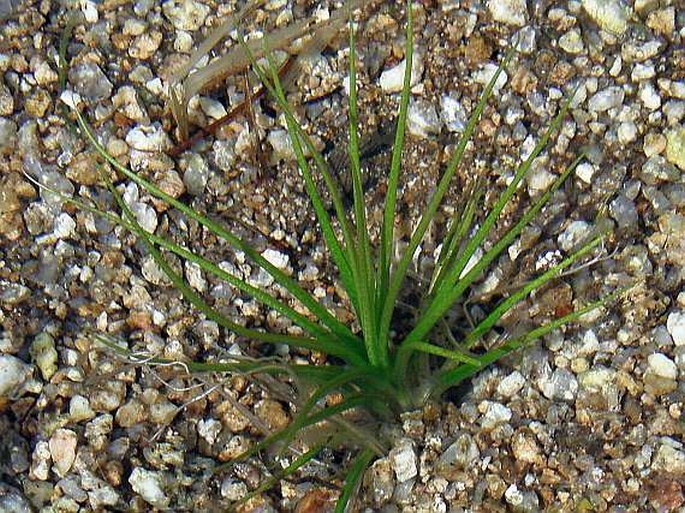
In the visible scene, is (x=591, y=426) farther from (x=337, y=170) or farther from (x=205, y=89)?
(x=205, y=89)

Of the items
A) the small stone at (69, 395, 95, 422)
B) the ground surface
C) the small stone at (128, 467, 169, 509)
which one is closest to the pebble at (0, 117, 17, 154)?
the ground surface

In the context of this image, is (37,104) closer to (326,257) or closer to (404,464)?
(326,257)

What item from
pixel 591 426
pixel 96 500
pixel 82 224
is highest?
pixel 82 224

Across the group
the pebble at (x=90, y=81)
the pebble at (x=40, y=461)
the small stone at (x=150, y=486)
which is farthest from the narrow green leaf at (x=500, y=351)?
the pebble at (x=90, y=81)

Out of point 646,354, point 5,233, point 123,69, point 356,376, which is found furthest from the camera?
point 123,69

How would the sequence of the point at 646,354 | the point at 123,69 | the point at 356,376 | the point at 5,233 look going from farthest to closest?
the point at 123,69 < the point at 5,233 < the point at 646,354 < the point at 356,376

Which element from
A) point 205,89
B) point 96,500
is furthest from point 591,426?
point 205,89

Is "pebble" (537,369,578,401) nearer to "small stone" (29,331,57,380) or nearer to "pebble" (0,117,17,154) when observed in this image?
"small stone" (29,331,57,380)
